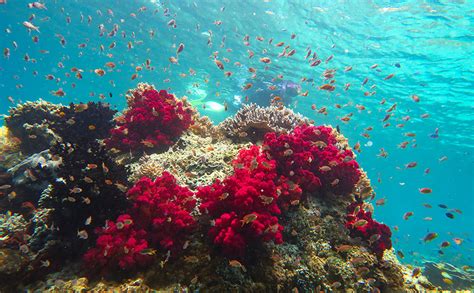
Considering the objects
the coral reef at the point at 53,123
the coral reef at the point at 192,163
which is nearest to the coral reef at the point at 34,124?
the coral reef at the point at 53,123

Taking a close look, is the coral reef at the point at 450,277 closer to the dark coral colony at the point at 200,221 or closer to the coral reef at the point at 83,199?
the dark coral colony at the point at 200,221

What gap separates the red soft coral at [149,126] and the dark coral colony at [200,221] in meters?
0.15

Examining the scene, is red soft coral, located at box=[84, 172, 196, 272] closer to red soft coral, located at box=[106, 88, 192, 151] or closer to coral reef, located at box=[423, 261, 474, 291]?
red soft coral, located at box=[106, 88, 192, 151]

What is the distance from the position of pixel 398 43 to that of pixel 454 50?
14.5ft

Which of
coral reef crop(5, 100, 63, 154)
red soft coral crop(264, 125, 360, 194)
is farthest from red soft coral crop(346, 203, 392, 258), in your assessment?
coral reef crop(5, 100, 63, 154)

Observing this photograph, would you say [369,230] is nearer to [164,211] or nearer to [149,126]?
[164,211]

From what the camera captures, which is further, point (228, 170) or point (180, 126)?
point (180, 126)

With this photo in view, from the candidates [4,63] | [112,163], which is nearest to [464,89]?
[112,163]

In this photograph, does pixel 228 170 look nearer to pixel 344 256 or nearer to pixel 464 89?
pixel 344 256

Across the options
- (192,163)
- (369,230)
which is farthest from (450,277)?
(192,163)

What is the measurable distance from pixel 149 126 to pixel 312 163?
16.2 ft

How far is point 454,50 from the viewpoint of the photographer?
23328 millimetres

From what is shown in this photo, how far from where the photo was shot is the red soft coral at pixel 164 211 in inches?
170

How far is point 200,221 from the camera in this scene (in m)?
4.74
